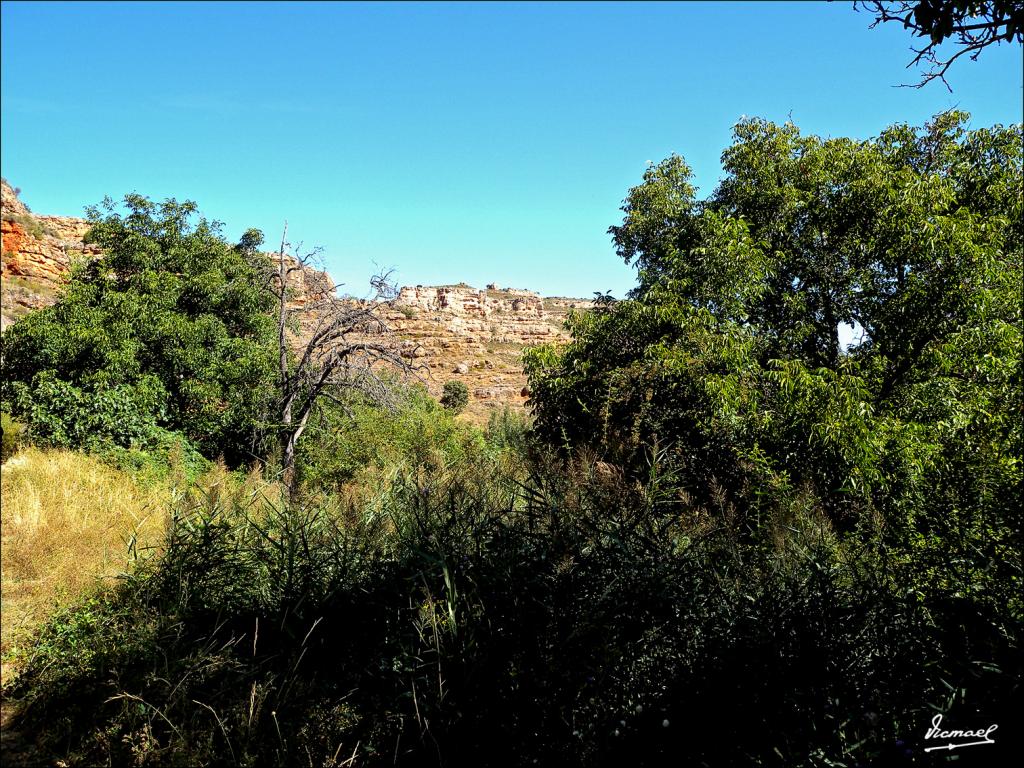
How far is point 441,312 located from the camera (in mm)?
52344

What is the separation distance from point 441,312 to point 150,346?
41448 mm

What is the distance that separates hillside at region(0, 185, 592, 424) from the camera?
1659 cm

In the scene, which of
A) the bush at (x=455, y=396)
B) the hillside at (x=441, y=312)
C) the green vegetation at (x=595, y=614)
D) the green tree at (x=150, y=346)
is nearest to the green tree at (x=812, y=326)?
the green vegetation at (x=595, y=614)

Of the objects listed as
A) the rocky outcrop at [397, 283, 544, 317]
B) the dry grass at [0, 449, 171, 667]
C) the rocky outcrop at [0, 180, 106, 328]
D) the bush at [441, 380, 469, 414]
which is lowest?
the dry grass at [0, 449, 171, 667]

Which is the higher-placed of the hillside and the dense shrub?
the hillside

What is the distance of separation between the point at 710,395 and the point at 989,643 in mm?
4613

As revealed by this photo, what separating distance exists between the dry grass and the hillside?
1948 millimetres

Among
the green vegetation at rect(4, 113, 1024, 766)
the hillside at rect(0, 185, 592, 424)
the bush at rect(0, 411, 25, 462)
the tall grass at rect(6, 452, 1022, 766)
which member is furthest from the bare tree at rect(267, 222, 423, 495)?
the tall grass at rect(6, 452, 1022, 766)

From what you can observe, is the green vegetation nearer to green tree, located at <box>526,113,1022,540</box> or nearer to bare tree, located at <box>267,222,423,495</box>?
green tree, located at <box>526,113,1022,540</box>

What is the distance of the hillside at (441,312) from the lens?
653 inches

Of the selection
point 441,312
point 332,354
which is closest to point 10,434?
point 332,354

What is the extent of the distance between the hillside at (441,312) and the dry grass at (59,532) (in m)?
1.95

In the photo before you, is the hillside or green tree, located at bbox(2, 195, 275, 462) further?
the hillside

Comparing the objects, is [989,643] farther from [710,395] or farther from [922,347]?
[922,347]
